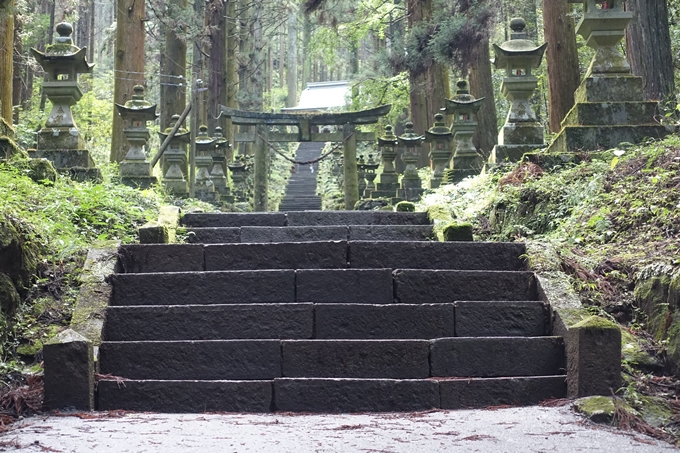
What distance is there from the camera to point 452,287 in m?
6.23

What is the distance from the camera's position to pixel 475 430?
446cm

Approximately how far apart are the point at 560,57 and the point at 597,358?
1005 cm

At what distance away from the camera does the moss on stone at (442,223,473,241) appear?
23.8 feet

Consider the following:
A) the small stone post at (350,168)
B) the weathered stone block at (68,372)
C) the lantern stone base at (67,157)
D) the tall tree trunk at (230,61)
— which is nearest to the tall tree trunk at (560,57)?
the small stone post at (350,168)

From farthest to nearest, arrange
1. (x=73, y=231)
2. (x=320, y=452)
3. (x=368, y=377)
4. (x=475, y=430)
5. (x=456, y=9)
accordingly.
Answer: (x=456, y=9) < (x=73, y=231) < (x=368, y=377) < (x=475, y=430) < (x=320, y=452)

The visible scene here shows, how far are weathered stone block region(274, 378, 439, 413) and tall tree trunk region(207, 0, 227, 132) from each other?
1985 cm

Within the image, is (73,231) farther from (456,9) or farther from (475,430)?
(456,9)

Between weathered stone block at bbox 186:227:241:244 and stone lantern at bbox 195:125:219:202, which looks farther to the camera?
stone lantern at bbox 195:125:219:202

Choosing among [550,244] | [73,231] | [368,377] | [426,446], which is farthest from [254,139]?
[426,446]

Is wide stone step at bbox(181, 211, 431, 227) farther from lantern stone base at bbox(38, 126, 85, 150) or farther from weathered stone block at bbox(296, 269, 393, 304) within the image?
lantern stone base at bbox(38, 126, 85, 150)

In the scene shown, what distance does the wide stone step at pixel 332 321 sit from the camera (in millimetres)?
5805

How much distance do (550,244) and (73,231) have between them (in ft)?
14.5

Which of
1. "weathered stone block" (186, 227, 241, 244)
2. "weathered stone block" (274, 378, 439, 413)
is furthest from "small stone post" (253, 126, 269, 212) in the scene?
"weathered stone block" (274, 378, 439, 413)

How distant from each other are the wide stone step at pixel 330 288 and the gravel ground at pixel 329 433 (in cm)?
135
